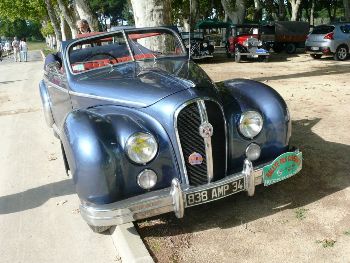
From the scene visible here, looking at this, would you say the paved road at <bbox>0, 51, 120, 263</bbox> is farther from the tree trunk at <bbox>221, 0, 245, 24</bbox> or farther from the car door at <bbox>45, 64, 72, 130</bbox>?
the tree trunk at <bbox>221, 0, 245, 24</bbox>

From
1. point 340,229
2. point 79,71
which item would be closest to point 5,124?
point 79,71

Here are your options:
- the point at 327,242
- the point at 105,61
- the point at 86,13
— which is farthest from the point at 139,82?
the point at 86,13

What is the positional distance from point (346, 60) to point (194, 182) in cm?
1631

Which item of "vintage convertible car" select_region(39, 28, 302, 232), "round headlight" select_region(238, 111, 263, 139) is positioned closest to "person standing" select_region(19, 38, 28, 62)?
"vintage convertible car" select_region(39, 28, 302, 232)

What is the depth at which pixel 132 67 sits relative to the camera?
5012 millimetres

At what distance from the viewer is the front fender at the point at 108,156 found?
3594 millimetres

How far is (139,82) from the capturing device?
4.34 m

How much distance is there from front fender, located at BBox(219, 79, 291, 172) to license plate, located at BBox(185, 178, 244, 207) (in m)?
0.35

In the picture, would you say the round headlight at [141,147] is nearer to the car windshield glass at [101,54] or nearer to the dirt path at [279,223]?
the dirt path at [279,223]

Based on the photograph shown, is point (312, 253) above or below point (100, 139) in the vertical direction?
below

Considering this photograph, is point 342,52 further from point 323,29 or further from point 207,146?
point 207,146

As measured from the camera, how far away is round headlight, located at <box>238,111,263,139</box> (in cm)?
418

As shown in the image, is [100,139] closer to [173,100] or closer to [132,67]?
[173,100]

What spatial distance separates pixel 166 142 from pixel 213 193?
0.63m
